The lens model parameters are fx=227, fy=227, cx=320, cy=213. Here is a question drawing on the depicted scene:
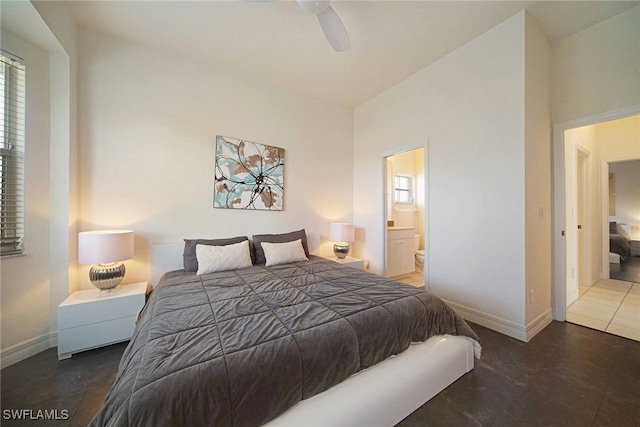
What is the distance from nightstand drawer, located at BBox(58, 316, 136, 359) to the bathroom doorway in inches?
121

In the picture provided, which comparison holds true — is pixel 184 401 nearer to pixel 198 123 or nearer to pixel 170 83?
pixel 198 123

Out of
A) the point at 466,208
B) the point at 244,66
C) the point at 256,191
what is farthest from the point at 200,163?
the point at 466,208

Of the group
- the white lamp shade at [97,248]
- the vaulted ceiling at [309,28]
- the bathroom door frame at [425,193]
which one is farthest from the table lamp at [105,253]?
the bathroom door frame at [425,193]

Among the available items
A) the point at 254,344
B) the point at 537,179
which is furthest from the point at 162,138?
the point at 537,179

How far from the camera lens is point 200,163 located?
2.66 m

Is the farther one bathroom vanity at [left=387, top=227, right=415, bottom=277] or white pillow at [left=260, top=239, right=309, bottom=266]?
bathroom vanity at [left=387, top=227, right=415, bottom=277]

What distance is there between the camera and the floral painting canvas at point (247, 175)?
109 inches

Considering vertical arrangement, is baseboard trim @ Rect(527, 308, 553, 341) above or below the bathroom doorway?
below

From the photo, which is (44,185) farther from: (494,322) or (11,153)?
(494,322)

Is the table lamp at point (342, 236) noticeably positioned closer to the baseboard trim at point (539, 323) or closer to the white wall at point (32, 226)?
the baseboard trim at point (539, 323)

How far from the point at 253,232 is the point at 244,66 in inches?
80.3

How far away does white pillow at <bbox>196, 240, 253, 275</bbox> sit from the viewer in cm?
226

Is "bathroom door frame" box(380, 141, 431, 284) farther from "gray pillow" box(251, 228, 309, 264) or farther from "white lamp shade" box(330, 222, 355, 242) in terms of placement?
"gray pillow" box(251, 228, 309, 264)

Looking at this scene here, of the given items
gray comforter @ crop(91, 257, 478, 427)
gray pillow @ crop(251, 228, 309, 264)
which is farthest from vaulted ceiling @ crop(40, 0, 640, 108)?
gray comforter @ crop(91, 257, 478, 427)
